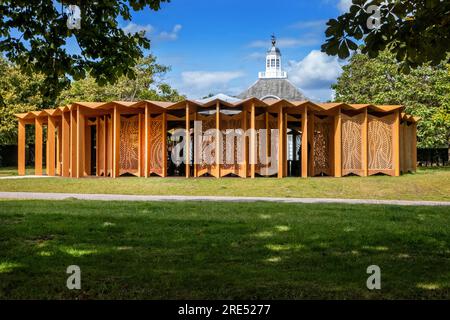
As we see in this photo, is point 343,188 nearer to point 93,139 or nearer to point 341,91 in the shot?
point 93,139

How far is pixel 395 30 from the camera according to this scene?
17.0ft

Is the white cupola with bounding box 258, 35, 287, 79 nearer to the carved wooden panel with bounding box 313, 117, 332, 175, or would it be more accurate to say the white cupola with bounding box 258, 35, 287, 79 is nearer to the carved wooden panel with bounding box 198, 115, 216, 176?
the carved wooden panel with bounding box 313, 117, 332, 175

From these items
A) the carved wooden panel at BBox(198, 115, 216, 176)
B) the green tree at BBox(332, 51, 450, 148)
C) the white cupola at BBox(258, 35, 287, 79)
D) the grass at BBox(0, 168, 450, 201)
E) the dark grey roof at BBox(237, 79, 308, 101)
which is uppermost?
the white cupola at BBox(258, 35, 287, 79)

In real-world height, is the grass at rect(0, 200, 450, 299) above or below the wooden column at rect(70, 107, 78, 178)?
below

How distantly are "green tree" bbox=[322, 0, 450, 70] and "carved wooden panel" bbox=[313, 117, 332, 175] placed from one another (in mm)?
19148

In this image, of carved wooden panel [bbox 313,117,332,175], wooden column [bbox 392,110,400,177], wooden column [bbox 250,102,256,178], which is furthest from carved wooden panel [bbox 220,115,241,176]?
wooden column [bbox 392,110,400,177]

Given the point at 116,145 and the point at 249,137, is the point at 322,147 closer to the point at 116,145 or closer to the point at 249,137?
the point at 249,137

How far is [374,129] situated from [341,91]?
21.6m

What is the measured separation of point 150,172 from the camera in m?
24.3

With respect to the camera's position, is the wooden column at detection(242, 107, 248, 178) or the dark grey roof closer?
the wooden column at detection(242, 107, 248, 178)

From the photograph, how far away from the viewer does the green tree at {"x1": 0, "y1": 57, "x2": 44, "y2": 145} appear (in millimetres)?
38844

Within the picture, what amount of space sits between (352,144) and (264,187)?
22.6 feet

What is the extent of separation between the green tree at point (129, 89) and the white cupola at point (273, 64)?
579 inches
